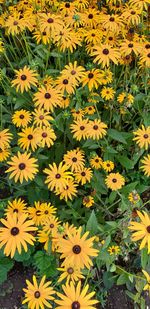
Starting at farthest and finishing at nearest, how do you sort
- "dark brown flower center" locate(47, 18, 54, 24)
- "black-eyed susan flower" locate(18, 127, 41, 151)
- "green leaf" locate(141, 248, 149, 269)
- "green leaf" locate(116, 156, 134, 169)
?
"green leaf" locate(116, 156, 134, 169) → "dark brown flower center" locate(47, 18, 54, 24) → "black-eyed susan flower" locate(18, 127, 41, 151) → "green leaf" locate(141, 248, 149, 269)

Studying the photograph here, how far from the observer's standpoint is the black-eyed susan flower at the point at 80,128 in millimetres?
2479

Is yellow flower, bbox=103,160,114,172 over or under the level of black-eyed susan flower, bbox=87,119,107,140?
under

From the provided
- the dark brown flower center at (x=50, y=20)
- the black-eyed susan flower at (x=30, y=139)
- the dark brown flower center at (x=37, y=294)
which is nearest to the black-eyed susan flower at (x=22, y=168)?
the black-eyed susan flower at (x=30, y=139)

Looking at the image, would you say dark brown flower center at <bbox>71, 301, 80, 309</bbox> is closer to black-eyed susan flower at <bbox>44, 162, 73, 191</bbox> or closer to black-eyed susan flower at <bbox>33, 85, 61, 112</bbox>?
black-eyed susan flower at <bbox>44, 162, 73, 191</bbox>

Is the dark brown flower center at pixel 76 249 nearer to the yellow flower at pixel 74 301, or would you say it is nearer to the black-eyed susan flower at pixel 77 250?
the black-eyed susan flower at pixel 77 250

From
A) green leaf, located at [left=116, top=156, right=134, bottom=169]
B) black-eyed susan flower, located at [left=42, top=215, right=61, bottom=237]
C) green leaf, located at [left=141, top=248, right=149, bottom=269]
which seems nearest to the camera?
green leaf, located at [left=141, top=248, right=149, bottom=269]

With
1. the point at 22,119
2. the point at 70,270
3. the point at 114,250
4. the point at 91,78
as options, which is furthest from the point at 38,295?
the point at 91,78

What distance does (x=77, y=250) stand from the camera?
1.80m

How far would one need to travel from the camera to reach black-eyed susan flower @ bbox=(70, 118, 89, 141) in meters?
2.48

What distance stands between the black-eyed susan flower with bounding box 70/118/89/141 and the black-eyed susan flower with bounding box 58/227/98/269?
77 centimetres

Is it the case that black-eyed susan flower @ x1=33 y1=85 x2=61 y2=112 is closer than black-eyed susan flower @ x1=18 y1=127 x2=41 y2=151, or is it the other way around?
black-eyed susan flower @ x1=18 y1=127 x2=41 y2=151

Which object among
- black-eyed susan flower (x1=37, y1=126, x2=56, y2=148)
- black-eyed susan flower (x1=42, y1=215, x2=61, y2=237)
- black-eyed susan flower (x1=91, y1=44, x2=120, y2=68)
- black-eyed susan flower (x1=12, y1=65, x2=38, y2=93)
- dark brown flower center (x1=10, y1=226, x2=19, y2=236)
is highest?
black-eyed susan flower (x1=91, y1=44, x2=120, y2=68)

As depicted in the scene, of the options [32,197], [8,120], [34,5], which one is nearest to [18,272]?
[32,197]

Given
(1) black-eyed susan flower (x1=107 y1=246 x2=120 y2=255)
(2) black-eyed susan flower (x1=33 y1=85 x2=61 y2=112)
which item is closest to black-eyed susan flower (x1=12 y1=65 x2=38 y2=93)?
(2) black-eyed susan flower (x1=33 y1=85 x2=61 y2=112)
